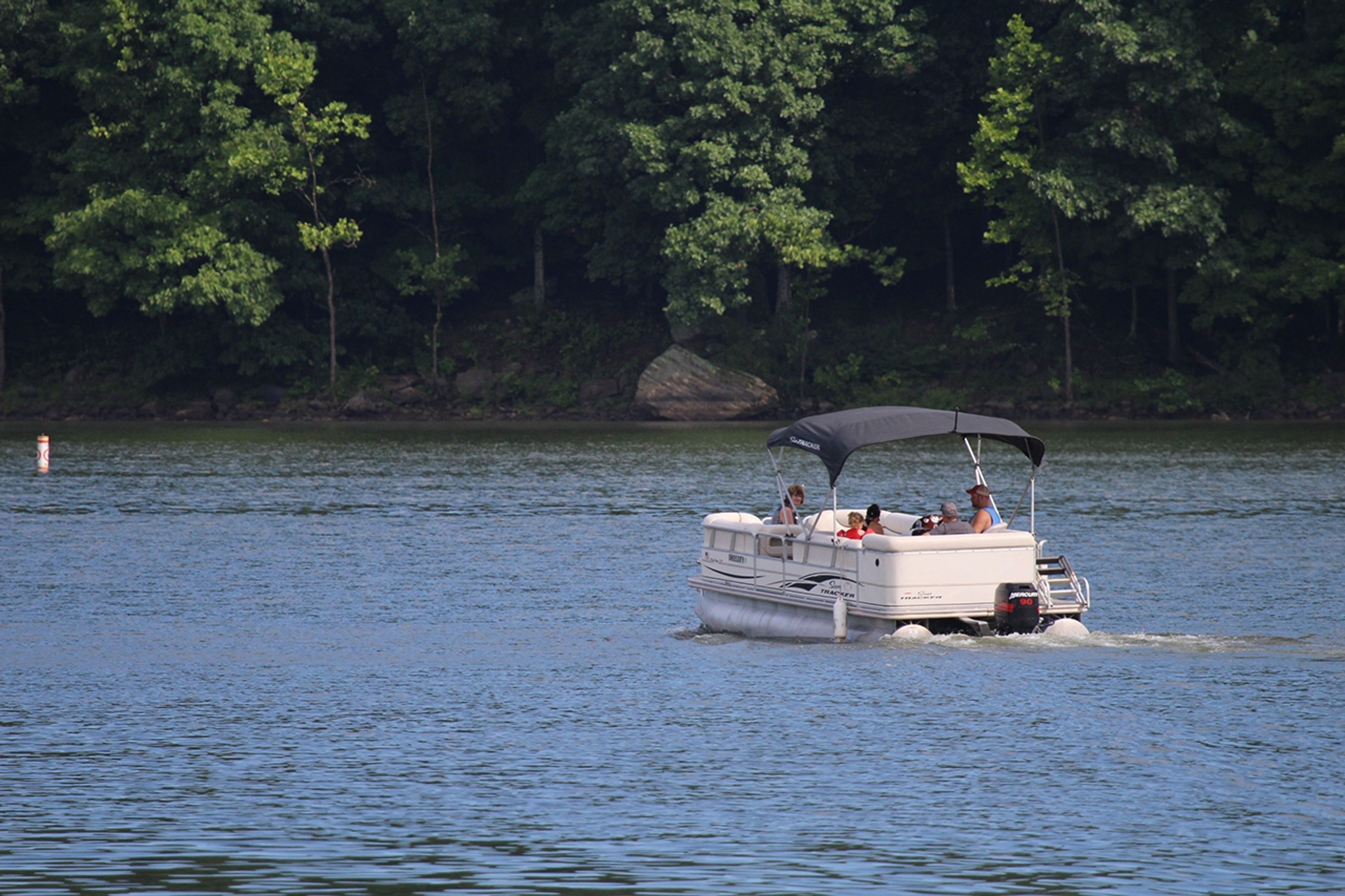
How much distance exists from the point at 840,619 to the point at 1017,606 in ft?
7.50

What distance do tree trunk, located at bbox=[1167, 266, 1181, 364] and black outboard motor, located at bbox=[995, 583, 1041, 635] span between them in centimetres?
5134

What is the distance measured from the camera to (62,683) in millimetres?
20547

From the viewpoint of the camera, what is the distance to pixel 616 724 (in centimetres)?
1839

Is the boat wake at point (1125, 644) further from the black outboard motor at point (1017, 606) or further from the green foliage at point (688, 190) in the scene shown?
the green foliage at point (688, 190)

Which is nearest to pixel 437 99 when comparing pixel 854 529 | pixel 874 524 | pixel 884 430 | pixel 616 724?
pixel 884 430

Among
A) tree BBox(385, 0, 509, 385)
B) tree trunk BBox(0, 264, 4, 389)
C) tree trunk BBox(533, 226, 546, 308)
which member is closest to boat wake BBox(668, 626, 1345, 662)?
tree BBox(385, 0, 509, 385)

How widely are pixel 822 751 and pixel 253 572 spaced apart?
16.7 meters

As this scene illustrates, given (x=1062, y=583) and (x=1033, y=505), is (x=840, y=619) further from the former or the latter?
(x=1033, y=505)

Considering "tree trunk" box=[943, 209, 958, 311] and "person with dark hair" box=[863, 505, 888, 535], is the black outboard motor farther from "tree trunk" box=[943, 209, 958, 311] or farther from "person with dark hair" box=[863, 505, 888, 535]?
"tree trunk" box=[943, 209, 958, 311]

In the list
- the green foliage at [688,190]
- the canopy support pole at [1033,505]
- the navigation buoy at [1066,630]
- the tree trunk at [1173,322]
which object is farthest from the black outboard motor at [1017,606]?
the tree trunk at [1173,322]

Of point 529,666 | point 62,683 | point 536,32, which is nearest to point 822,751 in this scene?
point 529,666

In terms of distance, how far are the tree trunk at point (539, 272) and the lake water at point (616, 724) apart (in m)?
43.9

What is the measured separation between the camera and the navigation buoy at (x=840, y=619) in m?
23.0

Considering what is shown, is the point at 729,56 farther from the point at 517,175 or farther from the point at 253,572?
the point at 253,572
